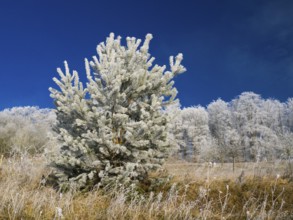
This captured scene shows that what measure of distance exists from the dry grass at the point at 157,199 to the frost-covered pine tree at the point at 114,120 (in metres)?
0.52

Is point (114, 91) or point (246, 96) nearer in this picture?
point (114, 91)

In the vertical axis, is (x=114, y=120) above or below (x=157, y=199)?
above

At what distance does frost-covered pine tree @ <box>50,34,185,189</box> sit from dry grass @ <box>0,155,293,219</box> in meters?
0.52

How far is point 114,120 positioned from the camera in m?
6.70

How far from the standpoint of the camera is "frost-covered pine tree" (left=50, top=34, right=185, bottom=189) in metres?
6.36

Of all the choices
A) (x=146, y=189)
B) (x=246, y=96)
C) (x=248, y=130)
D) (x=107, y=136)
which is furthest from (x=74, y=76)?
(x=246, y=96)

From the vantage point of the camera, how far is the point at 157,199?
6086 mm

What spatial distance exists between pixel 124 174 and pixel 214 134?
55003 millimetres

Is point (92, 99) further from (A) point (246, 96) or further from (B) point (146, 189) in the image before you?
(A) point (246, 96)

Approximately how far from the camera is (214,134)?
59.6m

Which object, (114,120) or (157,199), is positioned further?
(114,120)

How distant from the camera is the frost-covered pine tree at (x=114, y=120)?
6359 millimetres

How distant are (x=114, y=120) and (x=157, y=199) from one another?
1.84 metres

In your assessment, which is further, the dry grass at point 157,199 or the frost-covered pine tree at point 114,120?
the frost-covered pine tree at point 114,120
